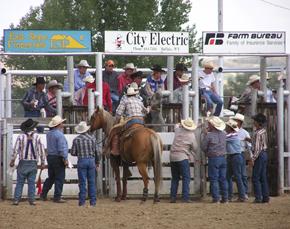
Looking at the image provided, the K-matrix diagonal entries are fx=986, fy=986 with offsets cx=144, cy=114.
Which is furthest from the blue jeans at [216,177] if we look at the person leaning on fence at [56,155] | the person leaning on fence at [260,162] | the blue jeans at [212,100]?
the person leaning on fence at [56,155]

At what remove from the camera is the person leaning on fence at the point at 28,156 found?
1808 centimetres

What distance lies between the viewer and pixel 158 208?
17203 mm

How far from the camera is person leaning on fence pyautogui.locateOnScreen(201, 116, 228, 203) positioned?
61.9 ft

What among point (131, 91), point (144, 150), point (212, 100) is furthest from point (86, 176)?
point (212, 100)

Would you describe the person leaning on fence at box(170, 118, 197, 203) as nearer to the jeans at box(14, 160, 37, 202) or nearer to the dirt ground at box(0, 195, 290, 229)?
the dirt ground at box(0, 195, 290, 229)

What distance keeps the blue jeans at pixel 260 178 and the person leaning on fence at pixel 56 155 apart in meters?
3.66

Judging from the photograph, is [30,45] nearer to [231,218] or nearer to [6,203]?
[6,203]

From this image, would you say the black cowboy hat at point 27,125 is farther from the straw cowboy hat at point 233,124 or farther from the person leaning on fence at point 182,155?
the straw cowboy hat at point 233,124

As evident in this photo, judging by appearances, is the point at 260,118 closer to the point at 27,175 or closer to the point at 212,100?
the point at 212,100

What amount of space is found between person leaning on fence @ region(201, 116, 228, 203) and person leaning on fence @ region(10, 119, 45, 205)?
3.22 metres

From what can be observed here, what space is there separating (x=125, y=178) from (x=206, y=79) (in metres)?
2.95

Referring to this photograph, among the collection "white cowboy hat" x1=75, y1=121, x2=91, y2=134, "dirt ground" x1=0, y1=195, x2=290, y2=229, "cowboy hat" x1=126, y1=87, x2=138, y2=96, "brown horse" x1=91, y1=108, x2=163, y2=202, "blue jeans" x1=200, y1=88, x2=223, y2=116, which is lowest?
"dirt ground" x1=0, y1=195, x2=290, y2=229

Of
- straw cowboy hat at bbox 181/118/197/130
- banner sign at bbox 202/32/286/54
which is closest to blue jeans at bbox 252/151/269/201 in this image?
straw cowboy hat at bbox 181/118/197/130

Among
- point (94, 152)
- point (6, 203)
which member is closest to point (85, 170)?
point (94, 152)
